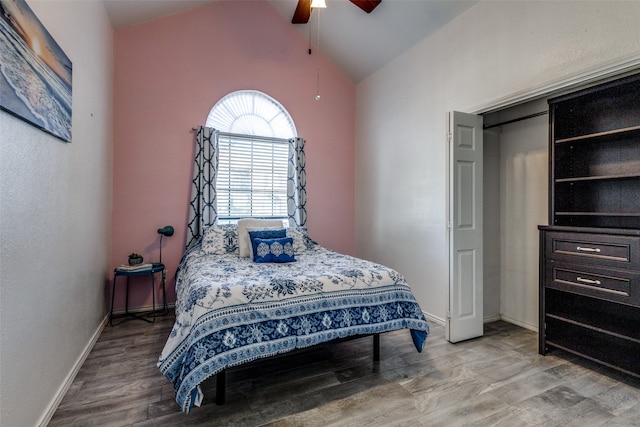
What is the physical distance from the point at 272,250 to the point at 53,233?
1.58 metres

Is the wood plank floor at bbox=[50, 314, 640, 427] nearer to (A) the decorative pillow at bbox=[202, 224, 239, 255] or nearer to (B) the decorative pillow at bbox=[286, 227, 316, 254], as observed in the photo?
(A) the decorative pillow at bbox=[202, 224, 239, 255]

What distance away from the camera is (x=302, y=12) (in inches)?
138

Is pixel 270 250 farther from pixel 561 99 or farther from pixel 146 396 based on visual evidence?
pixel 561 99

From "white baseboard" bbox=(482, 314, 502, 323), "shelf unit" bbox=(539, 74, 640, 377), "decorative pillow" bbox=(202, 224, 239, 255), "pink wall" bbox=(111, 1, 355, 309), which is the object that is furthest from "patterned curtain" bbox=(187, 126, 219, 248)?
"shelf unit" bbox=(539, 74, 640, 377)

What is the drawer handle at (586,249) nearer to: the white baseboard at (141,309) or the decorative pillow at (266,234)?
the decorative pillow at (266,234)

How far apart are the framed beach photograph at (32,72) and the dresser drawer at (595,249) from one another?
340 cm

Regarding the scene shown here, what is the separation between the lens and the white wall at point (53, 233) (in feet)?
4.40

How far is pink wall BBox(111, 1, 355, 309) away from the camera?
3.49m

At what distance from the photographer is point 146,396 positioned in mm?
1930

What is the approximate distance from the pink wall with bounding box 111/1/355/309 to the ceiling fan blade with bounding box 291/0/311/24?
487 millimetres

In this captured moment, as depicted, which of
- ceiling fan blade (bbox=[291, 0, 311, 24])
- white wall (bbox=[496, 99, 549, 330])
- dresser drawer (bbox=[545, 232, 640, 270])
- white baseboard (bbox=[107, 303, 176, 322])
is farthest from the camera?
white baseboard (bbox=[107, 303, 176, 322])

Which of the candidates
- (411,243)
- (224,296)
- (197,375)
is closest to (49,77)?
(224,296)

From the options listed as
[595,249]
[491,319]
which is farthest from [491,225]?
[595,249]

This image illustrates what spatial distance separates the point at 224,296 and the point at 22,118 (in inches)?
50.4
